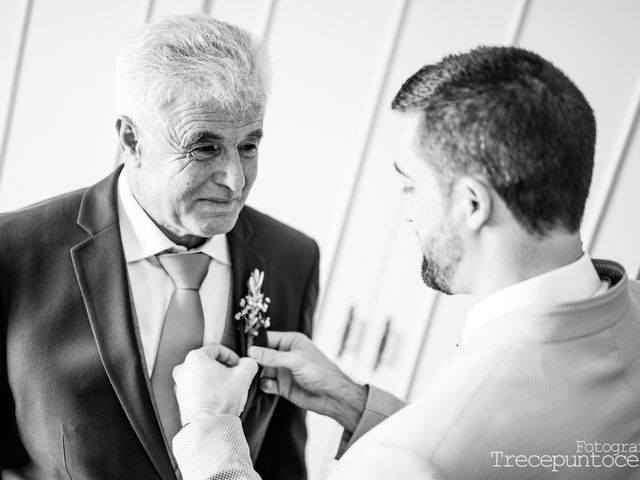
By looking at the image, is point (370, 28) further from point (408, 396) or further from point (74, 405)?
point (74, 405)

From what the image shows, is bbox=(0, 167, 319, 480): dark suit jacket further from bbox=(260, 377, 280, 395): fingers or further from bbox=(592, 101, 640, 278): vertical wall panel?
bbox=(592, 101, 640, 278): vertical wall panel

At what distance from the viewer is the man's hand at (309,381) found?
179cm

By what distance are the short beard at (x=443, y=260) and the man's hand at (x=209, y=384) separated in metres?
0.52

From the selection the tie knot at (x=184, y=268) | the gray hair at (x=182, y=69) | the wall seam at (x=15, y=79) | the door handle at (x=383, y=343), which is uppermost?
the gray hair at (x=182, y=69)

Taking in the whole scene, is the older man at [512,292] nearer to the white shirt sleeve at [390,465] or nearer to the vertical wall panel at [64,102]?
the white shirt sleeve at [390,465]

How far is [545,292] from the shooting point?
124cm

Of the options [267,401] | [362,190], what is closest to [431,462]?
[267,401]

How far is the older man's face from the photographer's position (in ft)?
5.34

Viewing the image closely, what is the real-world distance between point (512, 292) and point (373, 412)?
74cm

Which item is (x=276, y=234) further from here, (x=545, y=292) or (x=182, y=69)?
(x=545, y=292)

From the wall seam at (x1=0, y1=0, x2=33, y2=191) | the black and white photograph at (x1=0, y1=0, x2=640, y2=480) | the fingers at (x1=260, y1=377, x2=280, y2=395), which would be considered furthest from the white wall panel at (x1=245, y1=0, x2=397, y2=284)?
the fingers at (x1=260, y1=377, x2=280, y2=395)

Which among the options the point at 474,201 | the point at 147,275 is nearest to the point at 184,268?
the point at 147,275

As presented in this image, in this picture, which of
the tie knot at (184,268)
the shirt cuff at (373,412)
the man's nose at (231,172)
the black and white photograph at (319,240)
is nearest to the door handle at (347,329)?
the black and white photograph at (319,240)

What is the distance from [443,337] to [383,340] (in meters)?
0.25
